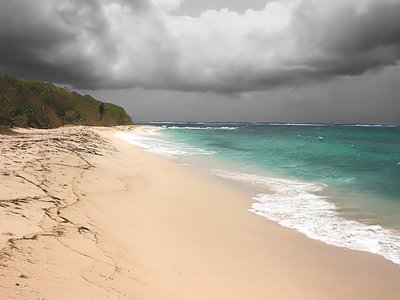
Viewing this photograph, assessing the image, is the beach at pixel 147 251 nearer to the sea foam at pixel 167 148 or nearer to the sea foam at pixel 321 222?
the sea foam at pixel 321 222

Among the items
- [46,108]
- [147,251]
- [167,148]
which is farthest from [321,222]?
[46,108]

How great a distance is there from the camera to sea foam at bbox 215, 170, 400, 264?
741 cm

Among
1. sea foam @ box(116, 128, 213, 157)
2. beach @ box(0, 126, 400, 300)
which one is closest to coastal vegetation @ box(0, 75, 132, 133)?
sea foam @ box(116, 128, 213, 157)

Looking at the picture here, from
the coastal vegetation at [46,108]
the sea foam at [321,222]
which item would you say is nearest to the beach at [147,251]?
the sea foam at [321,222]

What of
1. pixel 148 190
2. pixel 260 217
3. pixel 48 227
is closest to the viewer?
pixel 48 227

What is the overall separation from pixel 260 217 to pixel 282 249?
2.40m

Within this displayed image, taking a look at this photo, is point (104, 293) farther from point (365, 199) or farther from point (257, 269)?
point (365, 199)

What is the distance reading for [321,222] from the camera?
29.7ft

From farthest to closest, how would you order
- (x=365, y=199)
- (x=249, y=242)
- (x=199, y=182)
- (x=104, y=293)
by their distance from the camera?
(x=199, y=182) → (x=365, y=199) → (x=249, y=242) → (x=104, y=293)

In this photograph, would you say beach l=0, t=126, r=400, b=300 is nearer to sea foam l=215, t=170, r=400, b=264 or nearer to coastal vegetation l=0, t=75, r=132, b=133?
sea foam l=215, t=170, r=400, b=264

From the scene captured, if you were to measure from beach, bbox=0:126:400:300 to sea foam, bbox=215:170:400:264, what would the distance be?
0.47 metres

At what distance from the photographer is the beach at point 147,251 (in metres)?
4.04

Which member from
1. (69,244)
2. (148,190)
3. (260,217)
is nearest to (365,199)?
(260,217)

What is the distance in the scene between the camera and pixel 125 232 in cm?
649
